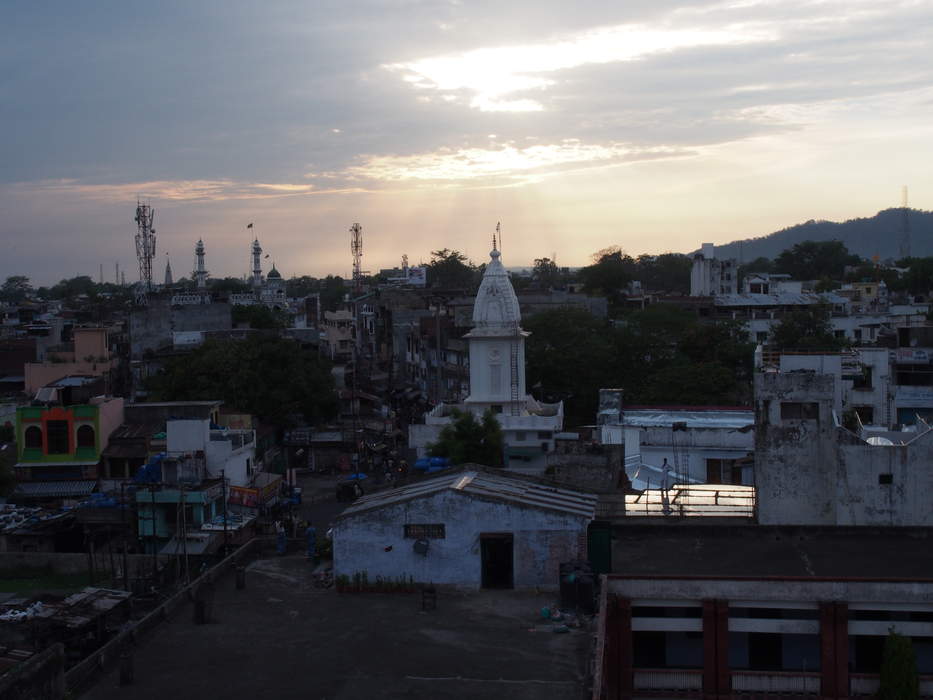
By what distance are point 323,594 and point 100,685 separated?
15.3 feet

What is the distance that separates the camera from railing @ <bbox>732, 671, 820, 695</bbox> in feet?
50.2

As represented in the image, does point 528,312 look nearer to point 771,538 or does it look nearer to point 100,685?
point 771,538

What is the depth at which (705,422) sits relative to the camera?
33.0m

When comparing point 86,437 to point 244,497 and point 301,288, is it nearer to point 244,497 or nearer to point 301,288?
point 244,497

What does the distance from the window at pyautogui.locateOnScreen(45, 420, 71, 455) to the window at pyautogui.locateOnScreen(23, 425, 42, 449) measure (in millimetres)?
383

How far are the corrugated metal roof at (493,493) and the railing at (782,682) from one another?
11.5 ft

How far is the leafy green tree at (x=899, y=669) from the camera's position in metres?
14.6

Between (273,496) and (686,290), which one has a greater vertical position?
(686,290)

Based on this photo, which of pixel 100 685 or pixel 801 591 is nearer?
pixel 100 685

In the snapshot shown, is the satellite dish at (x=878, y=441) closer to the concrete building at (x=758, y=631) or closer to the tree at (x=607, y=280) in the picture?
the concrete building at (x=758, y=631)

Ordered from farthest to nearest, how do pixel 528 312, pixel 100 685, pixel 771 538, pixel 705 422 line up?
pixel 528 312, pixel 705 422, pixel 771 538, pixel 100 685

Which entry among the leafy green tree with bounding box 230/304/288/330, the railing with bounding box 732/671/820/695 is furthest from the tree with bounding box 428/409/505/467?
the leafy green tree with bounding box 230/304/288/330

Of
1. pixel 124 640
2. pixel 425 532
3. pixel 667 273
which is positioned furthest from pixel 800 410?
pixel 667 273

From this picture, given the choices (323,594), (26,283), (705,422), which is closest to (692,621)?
(323,594)
